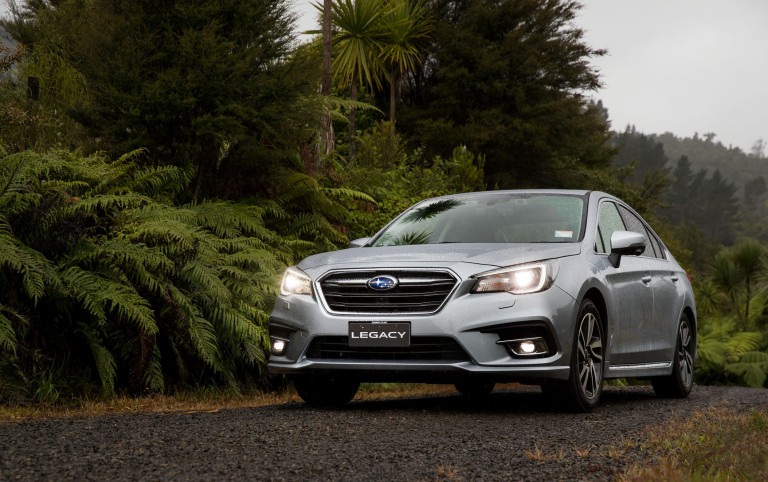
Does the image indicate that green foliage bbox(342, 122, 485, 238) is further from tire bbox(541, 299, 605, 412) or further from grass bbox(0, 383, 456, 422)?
tire bbox(541, 299, 605, 412)

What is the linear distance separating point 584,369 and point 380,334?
150cm

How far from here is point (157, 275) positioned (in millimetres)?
8078

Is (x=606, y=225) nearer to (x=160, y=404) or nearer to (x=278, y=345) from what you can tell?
(x=278, y=345)

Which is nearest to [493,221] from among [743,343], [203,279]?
[203,279]

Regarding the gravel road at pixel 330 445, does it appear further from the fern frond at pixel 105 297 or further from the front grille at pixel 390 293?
the fern frond at pixel 105 297

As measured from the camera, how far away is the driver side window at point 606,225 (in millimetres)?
7844

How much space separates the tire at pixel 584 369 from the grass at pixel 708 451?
2.35 feet

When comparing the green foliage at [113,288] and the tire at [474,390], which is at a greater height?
the green foliage at [113,288]

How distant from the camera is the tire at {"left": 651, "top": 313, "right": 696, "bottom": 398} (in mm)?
9250

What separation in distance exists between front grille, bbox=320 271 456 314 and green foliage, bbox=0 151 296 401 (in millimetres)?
1467

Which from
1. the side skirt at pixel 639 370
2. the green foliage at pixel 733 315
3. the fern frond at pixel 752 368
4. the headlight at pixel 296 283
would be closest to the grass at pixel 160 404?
the headlight at pixel 296 283

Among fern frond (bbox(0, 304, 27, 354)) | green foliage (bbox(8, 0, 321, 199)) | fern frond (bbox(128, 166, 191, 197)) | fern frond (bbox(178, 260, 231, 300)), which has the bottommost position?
fern frond (bbox(0, 304, 27, 354))

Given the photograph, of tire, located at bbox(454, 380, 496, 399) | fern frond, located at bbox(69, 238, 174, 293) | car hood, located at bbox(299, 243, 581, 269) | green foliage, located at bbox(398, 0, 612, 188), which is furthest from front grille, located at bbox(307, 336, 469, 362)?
green foliage, located at bbox(398, 0, 612, 188)

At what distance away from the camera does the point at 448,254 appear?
22.7 ft
